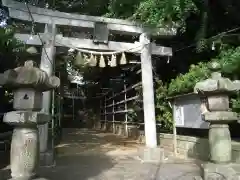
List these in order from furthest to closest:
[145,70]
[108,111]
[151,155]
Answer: [108,111] < [145,70] < [151,155]

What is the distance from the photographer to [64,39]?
9.81m

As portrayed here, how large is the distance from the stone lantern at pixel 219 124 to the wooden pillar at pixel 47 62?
5.15 m

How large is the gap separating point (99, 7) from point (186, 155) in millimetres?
6887

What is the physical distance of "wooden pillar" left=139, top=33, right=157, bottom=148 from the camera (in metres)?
10.0

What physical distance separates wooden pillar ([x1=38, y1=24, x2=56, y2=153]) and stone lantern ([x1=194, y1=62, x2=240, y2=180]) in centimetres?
515

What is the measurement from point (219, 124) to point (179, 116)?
4.11m

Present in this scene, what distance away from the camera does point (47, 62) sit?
9445 millimetres

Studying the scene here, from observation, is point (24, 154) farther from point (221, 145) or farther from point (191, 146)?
point (191, 146)

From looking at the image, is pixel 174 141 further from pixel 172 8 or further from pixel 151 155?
pixel 172 8

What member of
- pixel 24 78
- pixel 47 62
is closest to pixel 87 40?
pixel 47 62

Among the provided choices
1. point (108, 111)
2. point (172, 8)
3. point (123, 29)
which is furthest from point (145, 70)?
point (108, 111)

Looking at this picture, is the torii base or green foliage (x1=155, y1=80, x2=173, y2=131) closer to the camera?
the torii base

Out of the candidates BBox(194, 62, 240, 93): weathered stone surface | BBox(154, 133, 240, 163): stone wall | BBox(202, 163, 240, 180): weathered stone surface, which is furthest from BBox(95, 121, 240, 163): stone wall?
BBox(194, 62, 240, 93): weathered stone surface

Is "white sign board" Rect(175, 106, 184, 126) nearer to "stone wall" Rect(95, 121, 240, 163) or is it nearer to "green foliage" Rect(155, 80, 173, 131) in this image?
"stone wall" Rect(95, 121, 240, 163)
